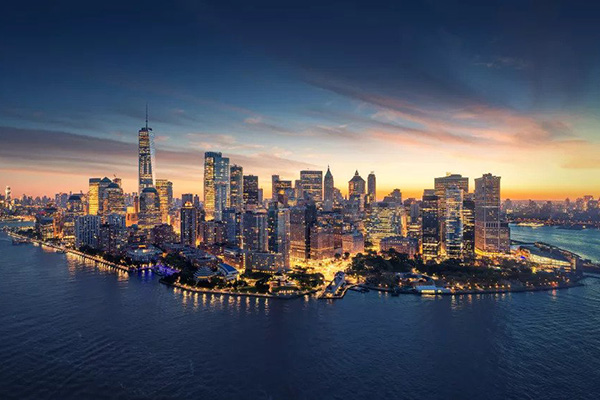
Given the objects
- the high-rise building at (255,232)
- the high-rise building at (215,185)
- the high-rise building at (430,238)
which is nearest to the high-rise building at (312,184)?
the high-rise building at (215,185)

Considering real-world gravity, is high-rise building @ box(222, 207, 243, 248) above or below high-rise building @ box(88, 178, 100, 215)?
below

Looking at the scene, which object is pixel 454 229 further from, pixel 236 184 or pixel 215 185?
pixel 215 185

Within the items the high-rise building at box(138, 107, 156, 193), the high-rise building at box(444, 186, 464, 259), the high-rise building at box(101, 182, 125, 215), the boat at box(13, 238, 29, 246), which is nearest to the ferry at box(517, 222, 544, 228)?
the high-rise building at box(444, 186, 464, 259)

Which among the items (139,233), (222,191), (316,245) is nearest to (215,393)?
(316,245)

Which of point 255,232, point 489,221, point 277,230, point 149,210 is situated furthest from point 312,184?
point 277,230

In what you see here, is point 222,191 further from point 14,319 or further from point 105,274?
point 14,319

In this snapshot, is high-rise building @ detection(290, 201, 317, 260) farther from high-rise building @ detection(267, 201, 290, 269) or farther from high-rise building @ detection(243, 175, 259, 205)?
high-rise building @ detection(243, 175, 259, 205)
